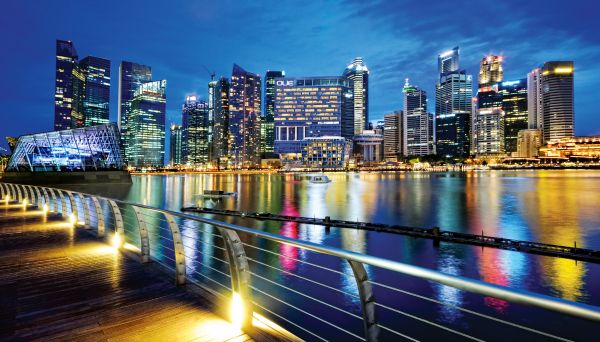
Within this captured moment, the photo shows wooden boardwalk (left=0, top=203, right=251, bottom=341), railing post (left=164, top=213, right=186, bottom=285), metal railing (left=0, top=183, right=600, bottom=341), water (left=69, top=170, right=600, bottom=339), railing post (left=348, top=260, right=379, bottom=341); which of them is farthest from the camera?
water (left=69, top=170, right=600, bottom=339)

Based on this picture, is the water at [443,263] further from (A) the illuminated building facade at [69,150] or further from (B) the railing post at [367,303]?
(A) the illuminated building facade at [69,150]

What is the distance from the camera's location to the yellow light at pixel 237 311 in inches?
182

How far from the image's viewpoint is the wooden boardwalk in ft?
14.9

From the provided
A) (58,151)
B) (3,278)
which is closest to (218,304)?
Result: (3,278)

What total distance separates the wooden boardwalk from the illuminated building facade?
93.6 meters

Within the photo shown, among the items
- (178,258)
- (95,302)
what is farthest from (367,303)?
(95,302)

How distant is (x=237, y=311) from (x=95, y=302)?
2.60m

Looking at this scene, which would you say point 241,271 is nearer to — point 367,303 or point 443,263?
point 367,303

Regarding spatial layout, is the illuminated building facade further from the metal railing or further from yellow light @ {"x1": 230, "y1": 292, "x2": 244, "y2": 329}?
yellow light @ {"x1": 230, "y1": 292, "x2": 244, "y2": 329}

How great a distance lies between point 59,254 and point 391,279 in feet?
45.4

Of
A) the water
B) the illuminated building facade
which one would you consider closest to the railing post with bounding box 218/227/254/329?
the water

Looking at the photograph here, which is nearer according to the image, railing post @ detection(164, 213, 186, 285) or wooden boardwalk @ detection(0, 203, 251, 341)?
wooden boardwalk @ detection(0, 203, 251, 341)

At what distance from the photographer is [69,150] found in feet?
301

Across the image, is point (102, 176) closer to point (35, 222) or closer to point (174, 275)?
point (35, 222)
